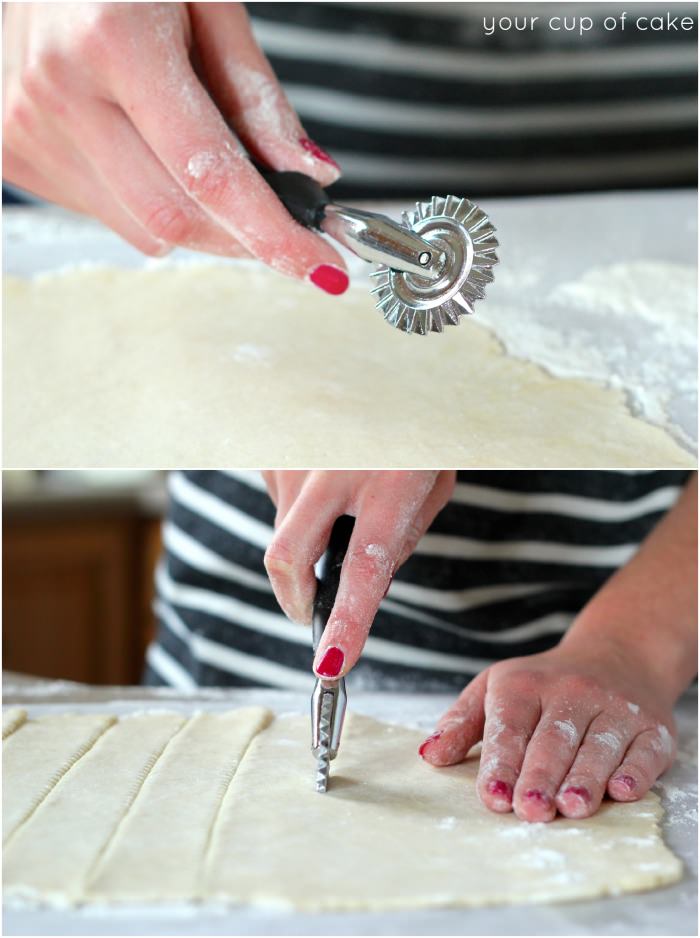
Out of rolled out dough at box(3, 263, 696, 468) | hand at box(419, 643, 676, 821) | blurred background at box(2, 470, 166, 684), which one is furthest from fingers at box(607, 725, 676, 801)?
blurred background at box(2, 470, 166, 684)

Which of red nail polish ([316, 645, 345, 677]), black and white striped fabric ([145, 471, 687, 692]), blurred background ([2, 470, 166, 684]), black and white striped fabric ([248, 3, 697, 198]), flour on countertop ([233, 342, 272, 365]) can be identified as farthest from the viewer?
blurred background ([2, 470, 166, 684])

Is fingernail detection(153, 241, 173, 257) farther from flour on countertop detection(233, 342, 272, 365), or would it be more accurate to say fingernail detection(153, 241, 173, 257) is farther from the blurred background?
the blurred background

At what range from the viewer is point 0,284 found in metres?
1.12

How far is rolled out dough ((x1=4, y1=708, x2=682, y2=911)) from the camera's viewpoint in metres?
0.65

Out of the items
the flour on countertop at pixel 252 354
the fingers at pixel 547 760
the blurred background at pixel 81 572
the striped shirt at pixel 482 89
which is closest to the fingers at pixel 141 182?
the flour on countertop at pixel 252 354

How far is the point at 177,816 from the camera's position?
2.38 feet

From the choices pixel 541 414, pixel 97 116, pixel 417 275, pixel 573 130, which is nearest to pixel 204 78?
pixel 97 116

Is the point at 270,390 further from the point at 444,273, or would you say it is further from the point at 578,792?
the point at 578,792

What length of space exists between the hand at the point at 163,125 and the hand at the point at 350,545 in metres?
0.16

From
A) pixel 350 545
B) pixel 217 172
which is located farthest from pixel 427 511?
pixel 217 172

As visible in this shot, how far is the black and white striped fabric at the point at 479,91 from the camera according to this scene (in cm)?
145

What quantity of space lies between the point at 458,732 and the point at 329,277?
1.20ft

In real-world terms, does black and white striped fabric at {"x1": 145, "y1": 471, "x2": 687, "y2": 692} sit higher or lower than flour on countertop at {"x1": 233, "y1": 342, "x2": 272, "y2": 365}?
lower

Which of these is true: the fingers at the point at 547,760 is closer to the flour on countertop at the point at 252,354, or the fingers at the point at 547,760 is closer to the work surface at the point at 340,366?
the work surface at the point at 340,366
